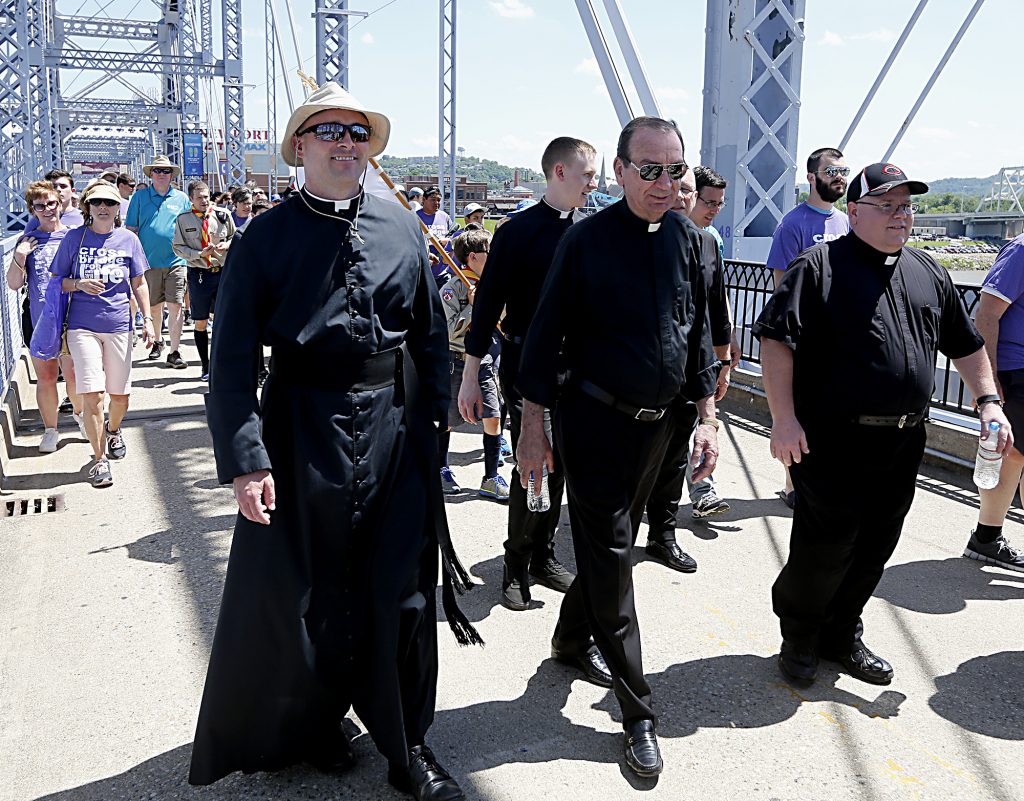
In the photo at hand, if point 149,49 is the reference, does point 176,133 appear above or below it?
below

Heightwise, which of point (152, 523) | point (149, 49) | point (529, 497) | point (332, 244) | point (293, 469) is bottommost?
point (152, 523)

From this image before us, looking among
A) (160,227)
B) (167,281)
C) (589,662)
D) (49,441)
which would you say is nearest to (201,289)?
(167,281)

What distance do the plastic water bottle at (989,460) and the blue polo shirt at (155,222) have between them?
364 inches

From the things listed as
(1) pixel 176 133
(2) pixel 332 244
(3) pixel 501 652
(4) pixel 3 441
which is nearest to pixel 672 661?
(3) pixel 501 652

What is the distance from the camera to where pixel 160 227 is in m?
11.1

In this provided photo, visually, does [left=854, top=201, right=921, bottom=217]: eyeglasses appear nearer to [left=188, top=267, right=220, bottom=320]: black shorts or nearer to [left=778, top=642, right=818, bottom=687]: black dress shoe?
[left=778, top=642, right=818, bottom=687]: black dress shoe

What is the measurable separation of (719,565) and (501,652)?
1.64 m

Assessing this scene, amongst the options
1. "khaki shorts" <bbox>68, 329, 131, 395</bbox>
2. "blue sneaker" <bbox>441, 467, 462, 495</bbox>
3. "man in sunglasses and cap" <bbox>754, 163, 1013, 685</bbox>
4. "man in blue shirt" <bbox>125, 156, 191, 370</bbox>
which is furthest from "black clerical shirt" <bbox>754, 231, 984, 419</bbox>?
"man in blue shirt" <bbox>125, 156, 191, 370</bbox>

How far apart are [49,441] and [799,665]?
6.13m

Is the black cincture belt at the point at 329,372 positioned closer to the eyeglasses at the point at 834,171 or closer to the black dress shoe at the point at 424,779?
the black dress shoe at the point at 424,779

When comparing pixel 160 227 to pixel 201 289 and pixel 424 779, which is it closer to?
pixel 201 289

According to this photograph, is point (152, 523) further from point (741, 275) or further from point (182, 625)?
point (741, 275)

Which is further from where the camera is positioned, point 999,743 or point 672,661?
point 672,661

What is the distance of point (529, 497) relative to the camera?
355 cm
